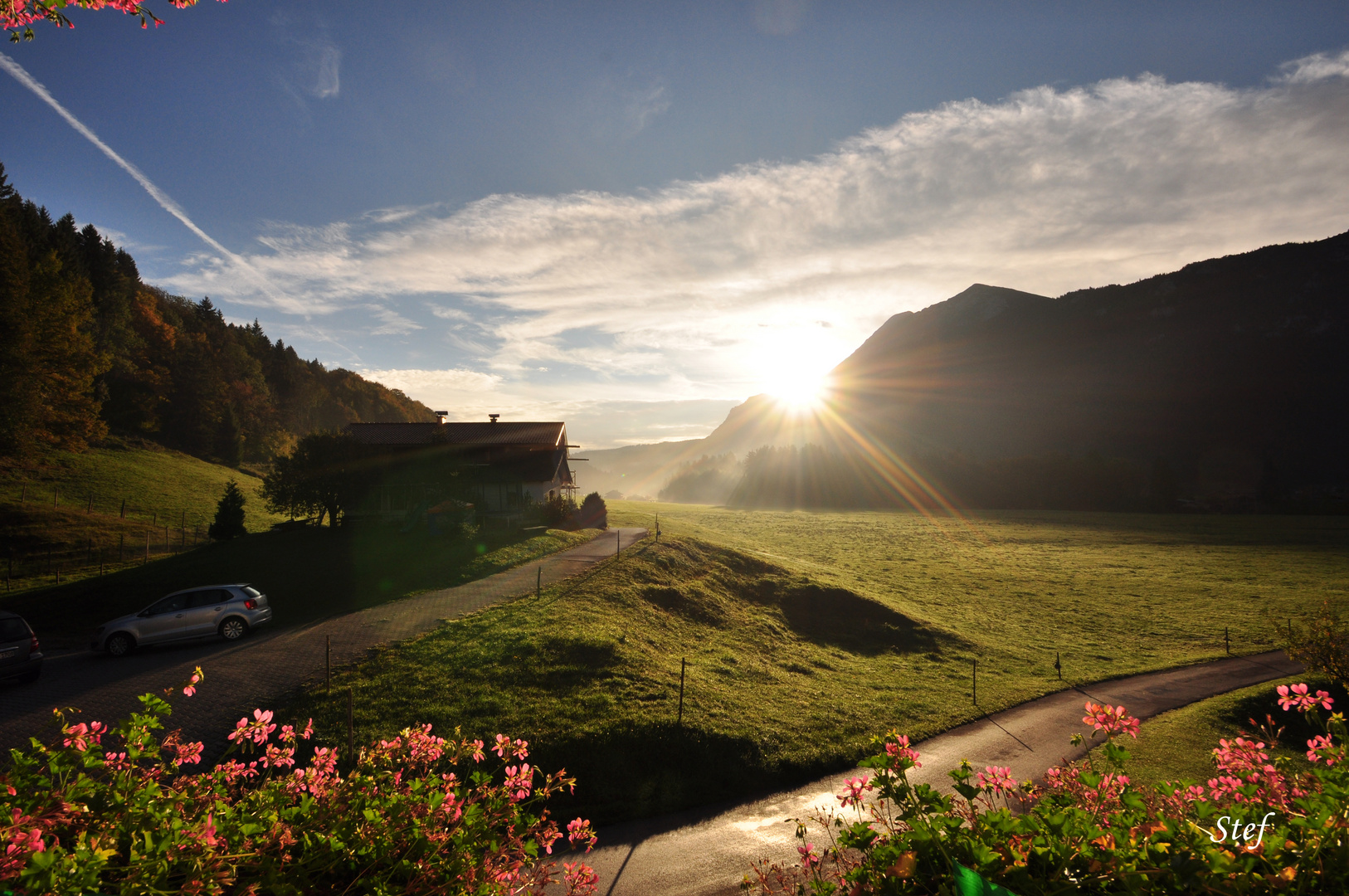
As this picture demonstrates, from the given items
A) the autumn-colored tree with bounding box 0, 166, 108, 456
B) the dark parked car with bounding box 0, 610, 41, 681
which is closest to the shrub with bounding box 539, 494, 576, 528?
the dark parked car with bounding box 0, 610, 41, 681

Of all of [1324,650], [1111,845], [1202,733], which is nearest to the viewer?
[1111,845]

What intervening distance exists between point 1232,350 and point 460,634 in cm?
18095

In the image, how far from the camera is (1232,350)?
5103 inches

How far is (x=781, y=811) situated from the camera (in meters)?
11.4

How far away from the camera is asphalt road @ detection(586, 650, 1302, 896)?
9133mm

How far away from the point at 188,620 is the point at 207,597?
0.77 m

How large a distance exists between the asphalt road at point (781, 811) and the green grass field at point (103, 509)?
3259 cm

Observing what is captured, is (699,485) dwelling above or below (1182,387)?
below

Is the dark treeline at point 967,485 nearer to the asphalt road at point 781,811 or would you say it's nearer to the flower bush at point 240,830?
the asphalt road at point 781,811

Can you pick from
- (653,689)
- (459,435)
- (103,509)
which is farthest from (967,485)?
(103,509)

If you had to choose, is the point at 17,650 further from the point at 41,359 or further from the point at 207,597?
the point at 41,359

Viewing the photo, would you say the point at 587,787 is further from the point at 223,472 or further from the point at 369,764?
the point at 223,472

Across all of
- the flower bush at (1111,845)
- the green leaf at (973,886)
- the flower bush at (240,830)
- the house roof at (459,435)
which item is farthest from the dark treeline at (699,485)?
the green leaf at (973,886)

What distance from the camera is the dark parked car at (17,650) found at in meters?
13.9
